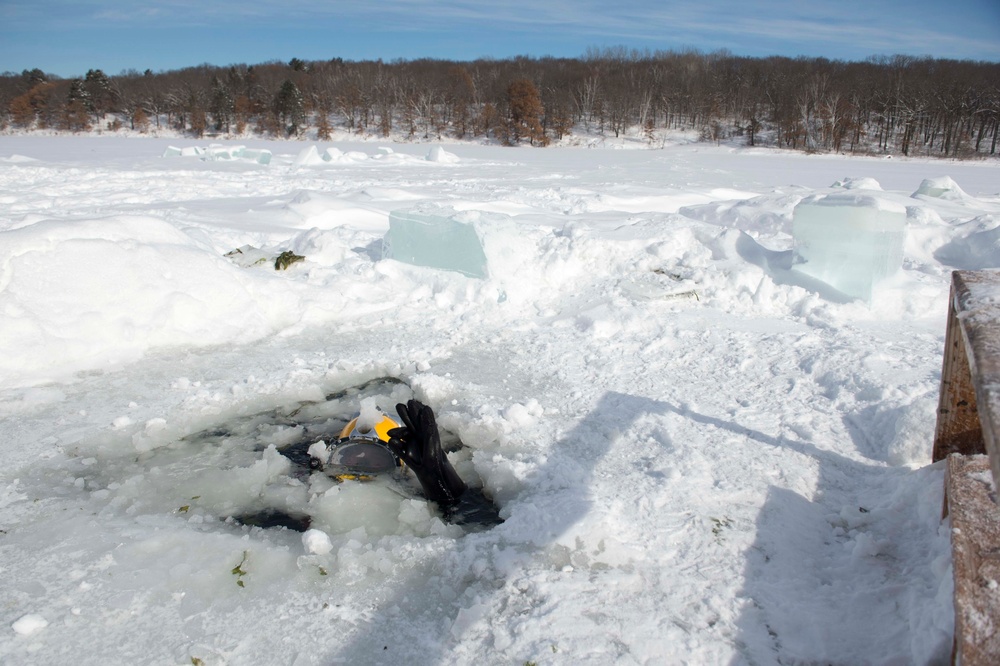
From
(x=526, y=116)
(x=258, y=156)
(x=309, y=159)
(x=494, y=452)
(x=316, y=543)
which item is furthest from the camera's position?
(x=526, y=116)

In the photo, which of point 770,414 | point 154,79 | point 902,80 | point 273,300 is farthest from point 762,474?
point 154,79

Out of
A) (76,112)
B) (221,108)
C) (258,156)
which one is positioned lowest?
(258,156)

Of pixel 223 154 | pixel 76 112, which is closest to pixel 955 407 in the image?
pixel 223 154

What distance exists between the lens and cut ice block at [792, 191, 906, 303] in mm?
4445

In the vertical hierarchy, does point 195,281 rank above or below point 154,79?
below

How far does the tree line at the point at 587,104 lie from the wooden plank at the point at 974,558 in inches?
1688

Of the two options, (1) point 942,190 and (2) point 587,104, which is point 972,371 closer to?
(1) point 942,190

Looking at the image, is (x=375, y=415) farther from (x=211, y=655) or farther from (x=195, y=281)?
(x=195, y=281)

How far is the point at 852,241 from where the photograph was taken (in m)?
4.54

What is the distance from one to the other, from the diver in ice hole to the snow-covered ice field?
84 mm

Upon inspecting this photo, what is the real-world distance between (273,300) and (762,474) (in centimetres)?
353

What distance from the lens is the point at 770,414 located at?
3096 millimetres

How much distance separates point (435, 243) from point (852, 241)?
3206 millimetres

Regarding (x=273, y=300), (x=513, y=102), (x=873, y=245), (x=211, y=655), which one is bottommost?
(x=211, y=655)
